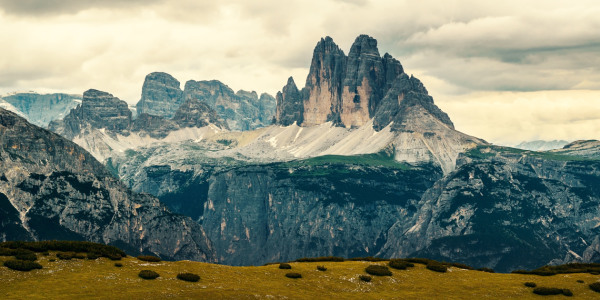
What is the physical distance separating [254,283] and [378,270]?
18.2m

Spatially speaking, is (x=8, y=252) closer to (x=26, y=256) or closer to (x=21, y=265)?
(x=26, y=256)

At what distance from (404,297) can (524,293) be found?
15.9m

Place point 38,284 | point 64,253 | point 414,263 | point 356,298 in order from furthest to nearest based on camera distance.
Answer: point 414,263 → point 64,253 → point 356,298 → point 38,284

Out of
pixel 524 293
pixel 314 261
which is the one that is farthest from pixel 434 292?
pixel 314 261

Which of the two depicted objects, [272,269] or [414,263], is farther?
[414,263]

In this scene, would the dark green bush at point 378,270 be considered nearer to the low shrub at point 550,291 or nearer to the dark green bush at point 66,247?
the low shrub at point 550,291

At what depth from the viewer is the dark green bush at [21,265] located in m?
89.4

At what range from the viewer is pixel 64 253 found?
3885 inches

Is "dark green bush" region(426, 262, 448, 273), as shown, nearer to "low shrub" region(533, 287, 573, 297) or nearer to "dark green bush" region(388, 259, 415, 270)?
"dark green bush" region(388, 259, 415, 270)

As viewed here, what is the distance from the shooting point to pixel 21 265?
89750mm

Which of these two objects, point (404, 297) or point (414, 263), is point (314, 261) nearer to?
point (414, 263)

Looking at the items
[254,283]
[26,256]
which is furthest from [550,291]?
[26,256]

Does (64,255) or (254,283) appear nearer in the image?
(254,283)

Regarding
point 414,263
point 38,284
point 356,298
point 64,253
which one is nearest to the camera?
point 38,284
